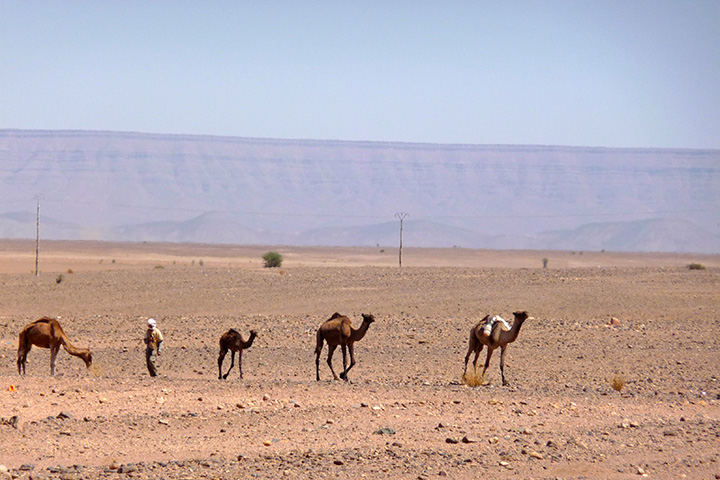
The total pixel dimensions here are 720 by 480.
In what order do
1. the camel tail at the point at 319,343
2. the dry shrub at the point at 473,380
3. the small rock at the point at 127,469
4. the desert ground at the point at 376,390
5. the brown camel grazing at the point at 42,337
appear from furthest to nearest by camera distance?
the camel tail at the point at 319,343, the brown camel grazing at the point at 42,337, the dry shrub at the point at 473,380, the desert ground at the point at 376,390, the small rock at the point at 127,469

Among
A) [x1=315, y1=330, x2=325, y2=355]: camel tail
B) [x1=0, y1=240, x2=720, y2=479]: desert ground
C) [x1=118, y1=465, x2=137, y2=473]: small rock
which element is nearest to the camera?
[x1=118, y1=465, x2=137, y2=473]: small rock

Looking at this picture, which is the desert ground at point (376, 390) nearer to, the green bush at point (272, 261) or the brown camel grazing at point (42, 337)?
the brown camel grazing at point (42, 337)

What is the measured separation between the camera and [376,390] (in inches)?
563

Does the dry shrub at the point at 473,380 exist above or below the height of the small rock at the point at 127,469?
above

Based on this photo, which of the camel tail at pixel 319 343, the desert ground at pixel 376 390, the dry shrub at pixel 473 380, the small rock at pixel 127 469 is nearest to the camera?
the small rock at pixel 127 469

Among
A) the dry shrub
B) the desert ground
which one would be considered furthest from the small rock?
the dry shrub

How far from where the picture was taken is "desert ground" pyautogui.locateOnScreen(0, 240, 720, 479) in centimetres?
1047

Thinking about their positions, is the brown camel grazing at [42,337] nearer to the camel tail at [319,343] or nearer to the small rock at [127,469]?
the camel tail at [319,343]

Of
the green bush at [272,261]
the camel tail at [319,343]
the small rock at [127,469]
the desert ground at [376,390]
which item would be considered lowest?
the small rock at [127,469]

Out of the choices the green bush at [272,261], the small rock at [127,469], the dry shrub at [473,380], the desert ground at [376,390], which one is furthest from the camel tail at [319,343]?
the green bush at [272,261]

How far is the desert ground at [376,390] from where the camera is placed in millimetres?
10469

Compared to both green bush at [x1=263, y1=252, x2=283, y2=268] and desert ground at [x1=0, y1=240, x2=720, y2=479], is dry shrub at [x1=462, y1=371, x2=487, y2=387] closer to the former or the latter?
desert ground at [x1=0, y1=240, x2=720, y2=479]

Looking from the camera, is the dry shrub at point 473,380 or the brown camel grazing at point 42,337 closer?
the dry shrub at point 473,380

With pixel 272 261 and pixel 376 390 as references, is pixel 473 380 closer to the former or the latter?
pixel 376 390
